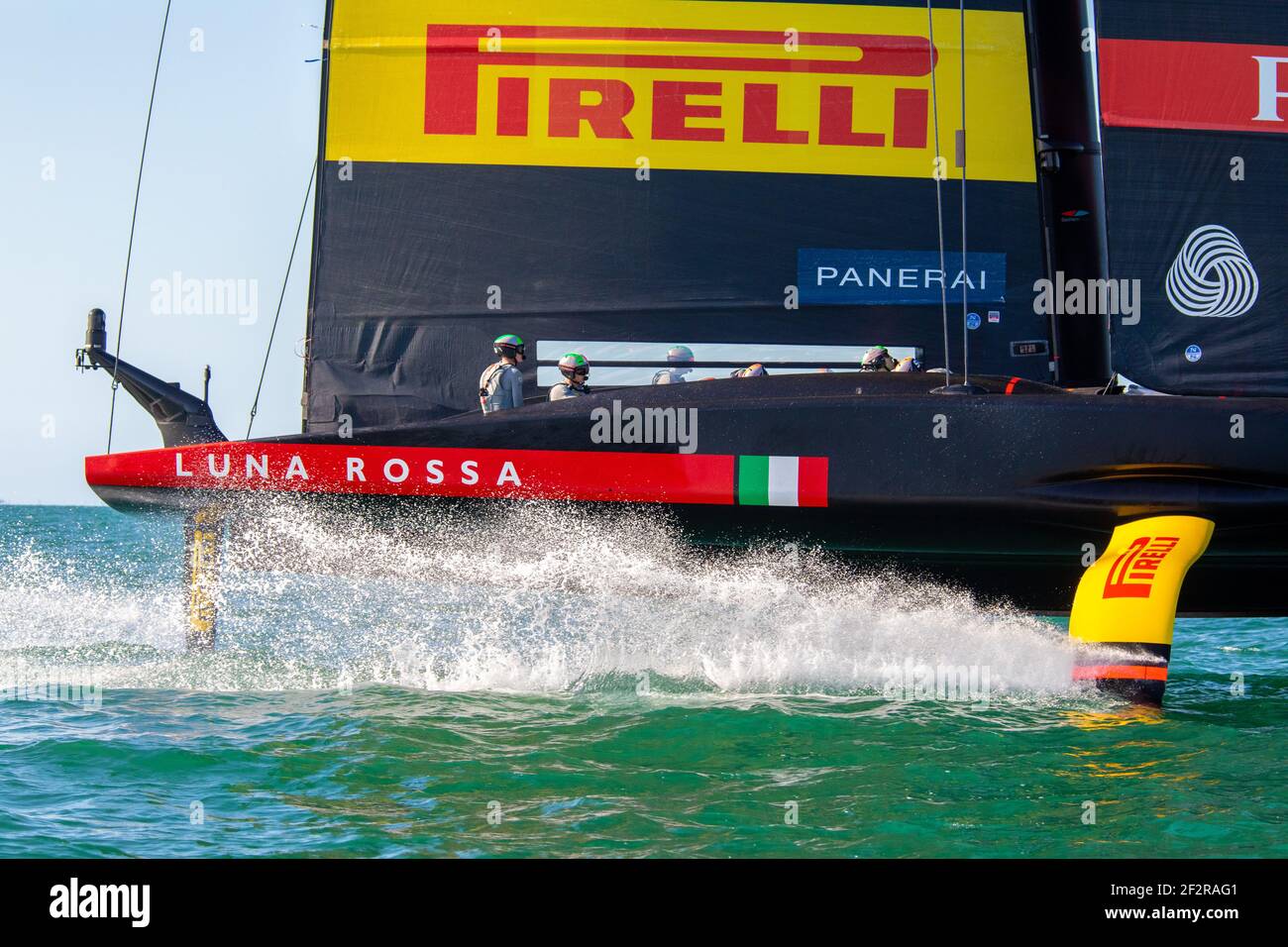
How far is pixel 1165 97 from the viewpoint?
228 inches

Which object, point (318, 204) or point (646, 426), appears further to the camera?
point (318, 204)

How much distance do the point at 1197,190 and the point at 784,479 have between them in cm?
248

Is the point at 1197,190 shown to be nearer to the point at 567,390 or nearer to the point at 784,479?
the point at 784,479

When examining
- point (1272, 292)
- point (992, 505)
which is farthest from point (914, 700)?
point (1272, 292)

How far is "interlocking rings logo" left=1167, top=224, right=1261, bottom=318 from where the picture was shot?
5.69m

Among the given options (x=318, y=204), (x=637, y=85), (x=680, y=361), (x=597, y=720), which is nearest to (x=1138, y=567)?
(x=597, y=720)

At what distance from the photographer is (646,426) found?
196 inches

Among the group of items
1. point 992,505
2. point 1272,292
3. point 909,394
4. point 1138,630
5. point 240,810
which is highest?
point 1272,292

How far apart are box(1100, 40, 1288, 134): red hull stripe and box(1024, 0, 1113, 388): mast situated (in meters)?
0.21

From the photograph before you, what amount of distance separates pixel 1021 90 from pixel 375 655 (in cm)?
415

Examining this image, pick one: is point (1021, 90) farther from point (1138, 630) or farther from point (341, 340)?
point (341, 340)
